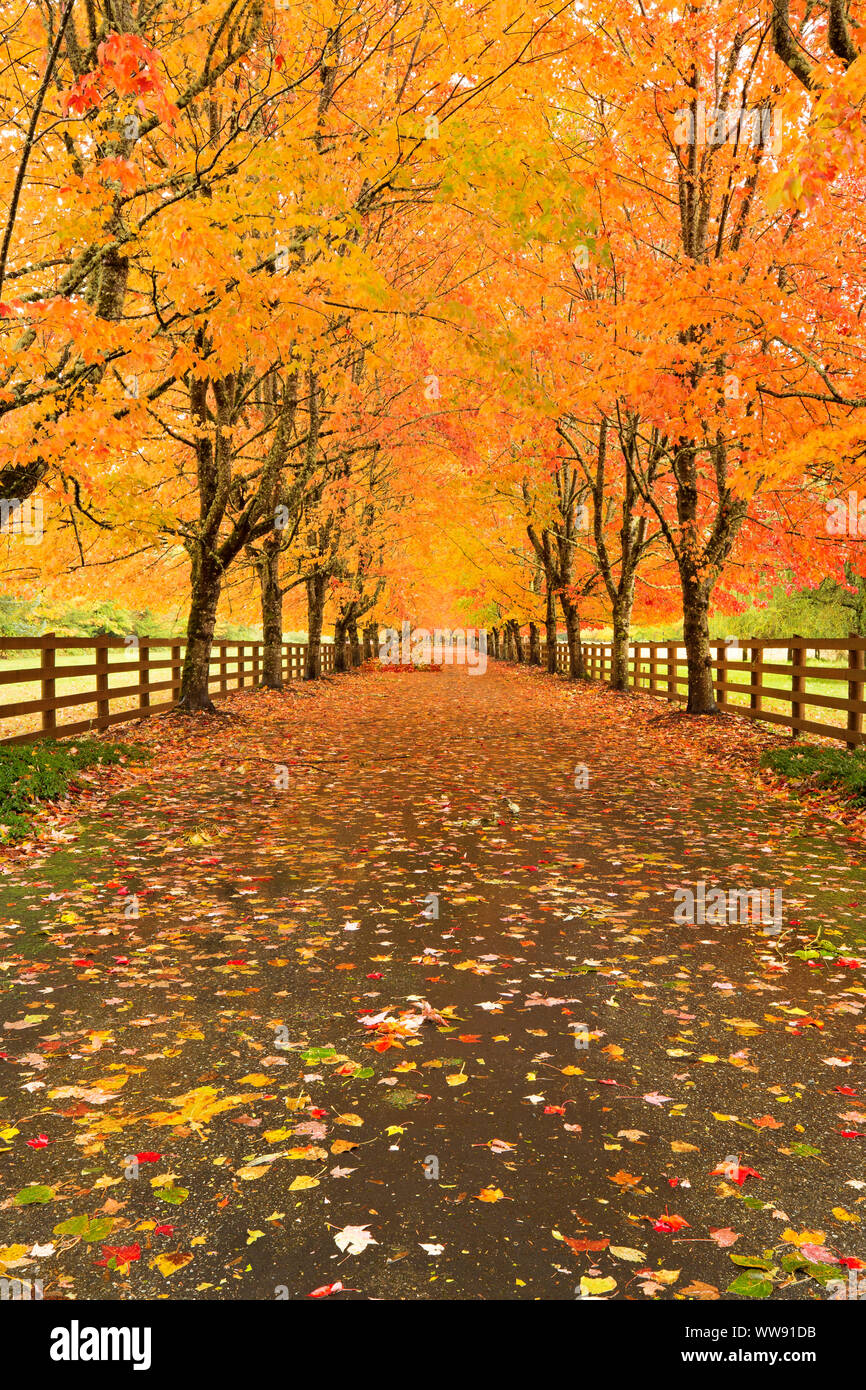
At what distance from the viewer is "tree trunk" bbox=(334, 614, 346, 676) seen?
4334 centimetres

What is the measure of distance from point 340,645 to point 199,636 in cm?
2528

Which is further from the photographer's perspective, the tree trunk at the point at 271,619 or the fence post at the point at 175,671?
the tree trunk at the point at 271,619

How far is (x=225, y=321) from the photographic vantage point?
9.65 m

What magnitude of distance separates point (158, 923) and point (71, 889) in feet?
3.98

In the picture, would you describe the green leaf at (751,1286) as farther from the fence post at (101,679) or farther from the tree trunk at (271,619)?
the tree trunk at (271,619)

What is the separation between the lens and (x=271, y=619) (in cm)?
2775

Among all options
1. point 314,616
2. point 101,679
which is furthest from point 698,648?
point 314,616

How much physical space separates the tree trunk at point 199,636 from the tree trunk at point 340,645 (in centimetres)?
2378

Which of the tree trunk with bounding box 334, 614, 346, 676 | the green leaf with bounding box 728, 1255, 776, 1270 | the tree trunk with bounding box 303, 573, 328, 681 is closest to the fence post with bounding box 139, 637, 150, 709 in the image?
the green leaf with bounding box 728, 1255, 776, 1270

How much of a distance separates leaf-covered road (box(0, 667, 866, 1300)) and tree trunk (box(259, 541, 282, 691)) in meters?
18.7

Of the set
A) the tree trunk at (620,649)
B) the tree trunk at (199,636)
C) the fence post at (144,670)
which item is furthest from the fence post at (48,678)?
the tree trunk at (620,649)

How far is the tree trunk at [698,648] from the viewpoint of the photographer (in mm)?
18578

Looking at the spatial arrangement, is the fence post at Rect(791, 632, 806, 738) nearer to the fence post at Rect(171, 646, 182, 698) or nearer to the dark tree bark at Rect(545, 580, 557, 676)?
the fence post at Rect(171, 646, 182, 698)

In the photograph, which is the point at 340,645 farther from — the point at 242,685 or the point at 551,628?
the point at 242,685
